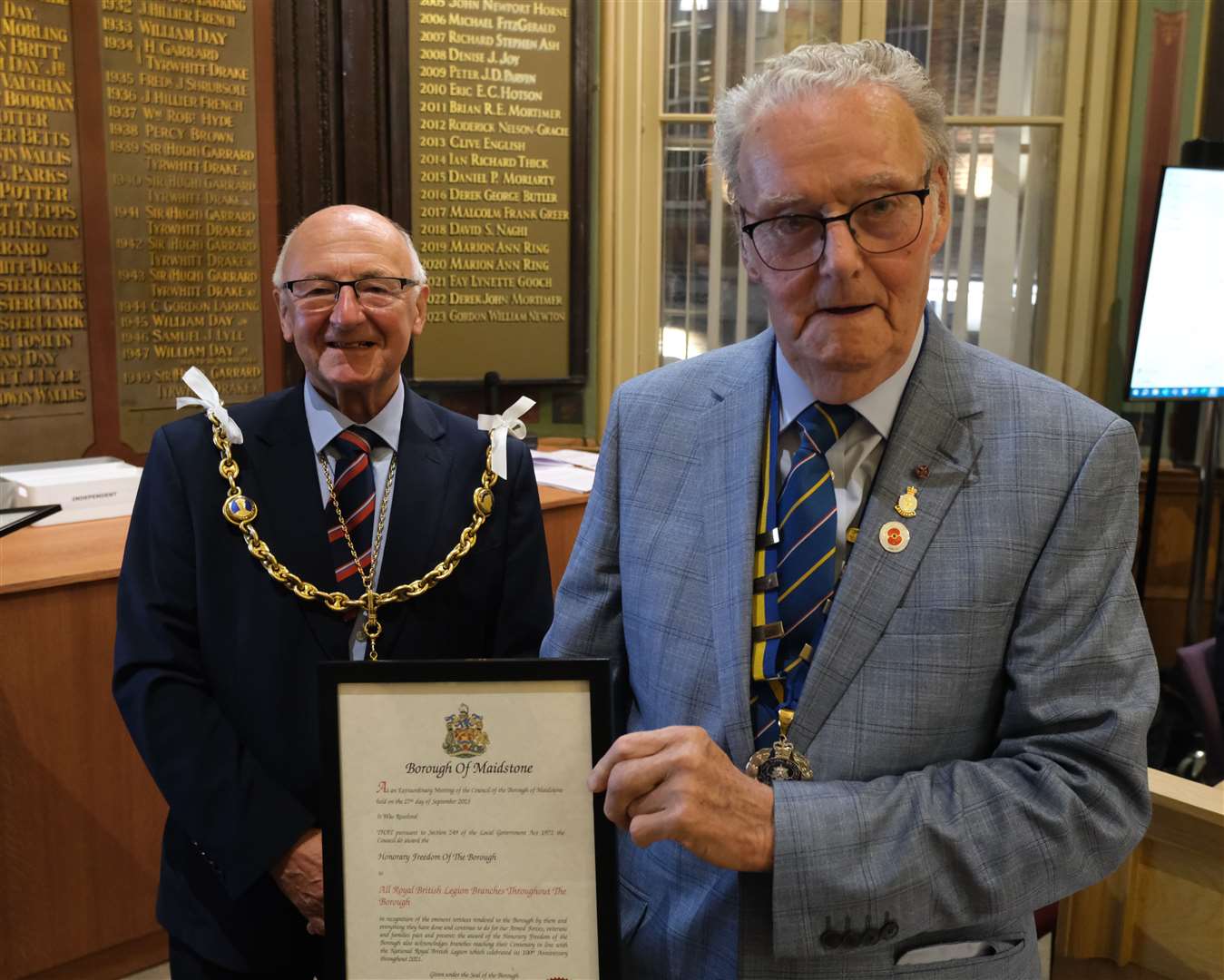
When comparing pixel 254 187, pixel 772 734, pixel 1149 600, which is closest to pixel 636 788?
pixel 772 734

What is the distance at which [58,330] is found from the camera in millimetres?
3389

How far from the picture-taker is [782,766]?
1.13 meters

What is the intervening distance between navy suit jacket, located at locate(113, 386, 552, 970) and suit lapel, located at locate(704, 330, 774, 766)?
621 mm

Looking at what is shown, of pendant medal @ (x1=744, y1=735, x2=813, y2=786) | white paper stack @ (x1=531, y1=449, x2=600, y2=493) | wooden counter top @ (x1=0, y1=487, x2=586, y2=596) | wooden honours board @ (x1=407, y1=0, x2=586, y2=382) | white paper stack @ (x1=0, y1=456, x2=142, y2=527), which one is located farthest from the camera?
wooden honours board @ (x1=407, y1=0, x2=586, y2=382)

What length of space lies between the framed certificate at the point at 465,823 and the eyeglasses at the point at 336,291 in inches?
30.1

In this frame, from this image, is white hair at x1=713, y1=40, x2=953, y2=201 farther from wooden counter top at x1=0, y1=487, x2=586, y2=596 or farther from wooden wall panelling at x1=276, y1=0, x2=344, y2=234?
wooden wall panelling at x1=276, y1=0, x2=344, y2=234

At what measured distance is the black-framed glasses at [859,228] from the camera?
1146 millimetres

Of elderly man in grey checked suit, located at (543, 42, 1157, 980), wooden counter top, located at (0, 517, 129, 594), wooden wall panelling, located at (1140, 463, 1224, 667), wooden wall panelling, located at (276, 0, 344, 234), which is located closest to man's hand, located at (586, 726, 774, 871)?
elderly man in grey checked suit, located at (543, 42, 1157, 980)

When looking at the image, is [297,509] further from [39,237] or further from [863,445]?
[39,237]

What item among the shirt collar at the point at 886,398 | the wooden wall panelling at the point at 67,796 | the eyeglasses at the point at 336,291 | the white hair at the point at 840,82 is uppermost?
the white hair at the point at 840,82

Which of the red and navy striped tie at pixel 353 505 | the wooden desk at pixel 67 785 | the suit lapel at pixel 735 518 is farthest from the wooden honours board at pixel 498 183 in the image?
the suit lapel at pixel 735 518

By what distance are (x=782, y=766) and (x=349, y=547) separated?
835 millimetres

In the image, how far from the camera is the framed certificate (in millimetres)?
1157

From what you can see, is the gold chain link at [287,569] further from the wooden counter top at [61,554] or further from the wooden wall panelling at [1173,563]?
the wooden wall panelling at [1173,563]
